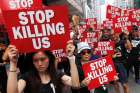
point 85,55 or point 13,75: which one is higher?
point 13,75

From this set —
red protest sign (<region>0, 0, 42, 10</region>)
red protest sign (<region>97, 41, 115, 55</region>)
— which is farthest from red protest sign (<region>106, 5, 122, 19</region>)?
red protest sign (<region>0, 0, 42, 10</region>)

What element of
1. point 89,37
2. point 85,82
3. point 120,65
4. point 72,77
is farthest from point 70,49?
point 89,37

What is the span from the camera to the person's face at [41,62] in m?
4.05

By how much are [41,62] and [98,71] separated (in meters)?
2.06

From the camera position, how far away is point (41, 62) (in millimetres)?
4066

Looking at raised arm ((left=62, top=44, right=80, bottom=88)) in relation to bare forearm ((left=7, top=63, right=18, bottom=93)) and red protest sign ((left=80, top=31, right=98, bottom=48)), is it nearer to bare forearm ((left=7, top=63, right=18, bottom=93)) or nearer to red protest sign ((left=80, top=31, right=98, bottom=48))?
bare forearm ((left=7, top=63, right=18, bottom=93))

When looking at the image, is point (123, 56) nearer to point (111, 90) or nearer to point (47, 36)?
point (111, 90)

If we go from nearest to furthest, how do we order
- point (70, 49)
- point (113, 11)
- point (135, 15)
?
point (70, 49), point (113, 11), point (135, 15)

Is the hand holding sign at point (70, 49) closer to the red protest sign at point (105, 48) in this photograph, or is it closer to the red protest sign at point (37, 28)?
the red protest sign at point (37, 28)

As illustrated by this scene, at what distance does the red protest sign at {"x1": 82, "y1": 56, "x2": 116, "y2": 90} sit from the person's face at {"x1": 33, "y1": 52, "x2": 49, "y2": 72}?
168 centimetres

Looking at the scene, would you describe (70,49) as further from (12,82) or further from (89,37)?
(89,37)

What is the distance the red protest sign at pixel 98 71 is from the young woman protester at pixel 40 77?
156 centimetres

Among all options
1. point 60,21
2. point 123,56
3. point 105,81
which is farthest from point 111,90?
point 60,21

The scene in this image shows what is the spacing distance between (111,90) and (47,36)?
20.3ft
